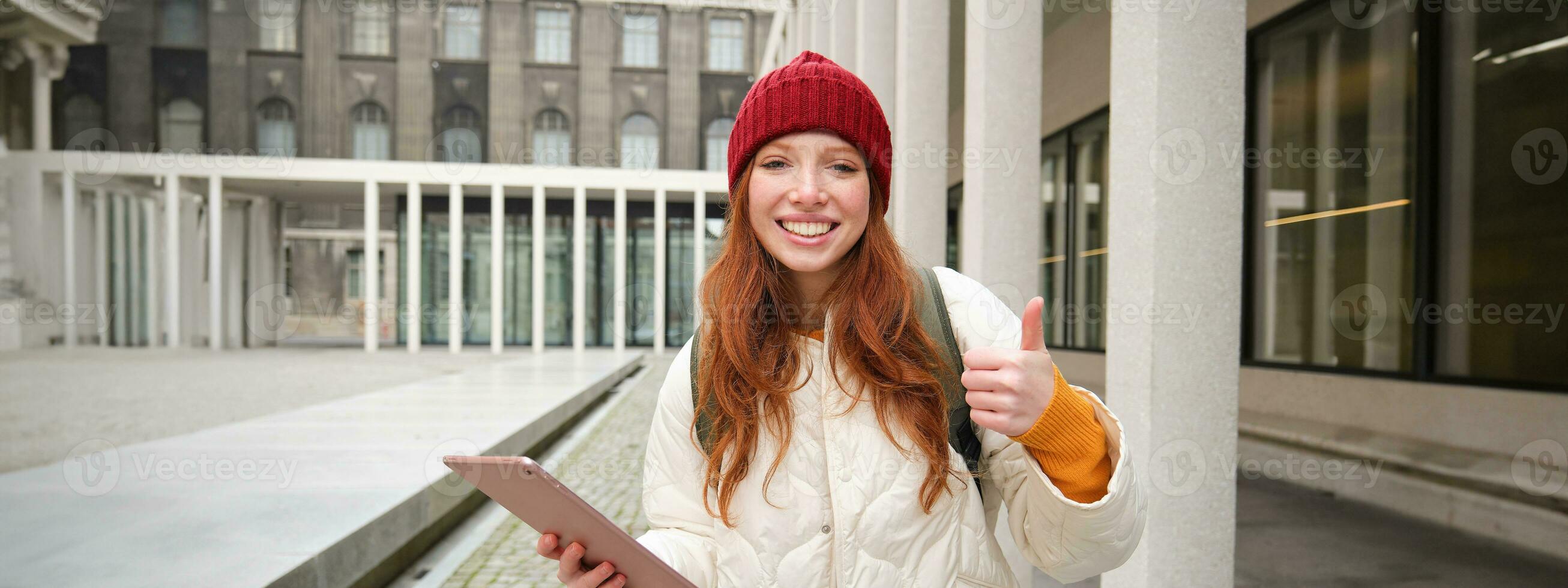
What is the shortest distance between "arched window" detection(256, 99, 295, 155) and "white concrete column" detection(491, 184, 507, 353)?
10.2m

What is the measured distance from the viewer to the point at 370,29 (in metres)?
28.0

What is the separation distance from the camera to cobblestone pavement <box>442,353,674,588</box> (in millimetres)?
4266

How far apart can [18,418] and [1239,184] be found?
11.1 m

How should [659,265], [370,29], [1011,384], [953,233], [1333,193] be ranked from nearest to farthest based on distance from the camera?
[1011,384] → [1333,193] → [953,233] → [659,265] → [370,29]

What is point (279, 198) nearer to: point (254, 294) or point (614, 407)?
point (254, 294)

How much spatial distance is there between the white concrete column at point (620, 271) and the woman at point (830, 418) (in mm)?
Result: 20877

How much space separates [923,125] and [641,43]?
2451 centimetres

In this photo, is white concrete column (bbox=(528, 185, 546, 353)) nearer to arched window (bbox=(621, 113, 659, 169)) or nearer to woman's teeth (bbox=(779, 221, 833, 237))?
arched window (bbox=(621, 113, 659, 169))

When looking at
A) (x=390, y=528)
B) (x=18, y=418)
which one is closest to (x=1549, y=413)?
(x=390, y=528)

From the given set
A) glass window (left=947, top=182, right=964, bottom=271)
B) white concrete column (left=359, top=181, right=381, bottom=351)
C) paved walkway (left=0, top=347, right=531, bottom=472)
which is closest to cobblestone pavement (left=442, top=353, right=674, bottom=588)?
paved walkway (left=0, top=347, right=531, bottom=472)

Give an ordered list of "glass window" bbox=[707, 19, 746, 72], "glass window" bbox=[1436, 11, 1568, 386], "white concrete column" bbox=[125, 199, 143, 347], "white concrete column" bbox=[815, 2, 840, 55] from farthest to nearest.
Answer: "glass window" bbox=[707, 19, 746, 72] < "white concrete column" bbox=[125, 199, 143, 347] < "white concrete column" bbox=[815, 2, 840, 55] < "glass window" bbox=[1436, 11, 1568, 386]

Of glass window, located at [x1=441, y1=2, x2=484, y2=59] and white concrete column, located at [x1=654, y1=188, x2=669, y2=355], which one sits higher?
glass window, located at [x1=441, y1=2, x2=484, y2=59]

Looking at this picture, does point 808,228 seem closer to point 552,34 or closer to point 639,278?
point 639,278

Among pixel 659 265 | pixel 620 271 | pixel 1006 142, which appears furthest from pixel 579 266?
pixel 1006 142
